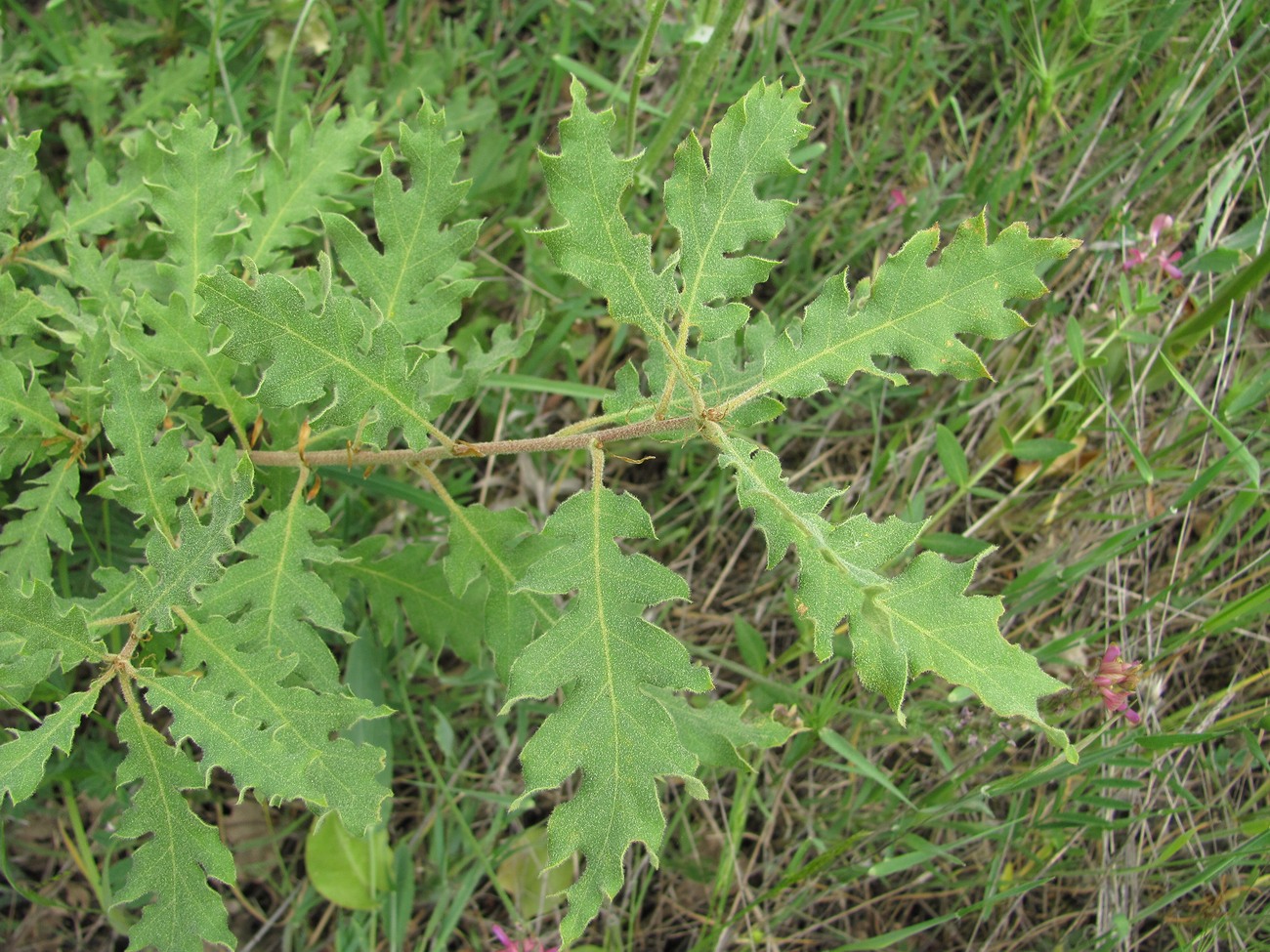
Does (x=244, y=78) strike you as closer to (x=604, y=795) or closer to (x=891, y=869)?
(x=604, y=795)

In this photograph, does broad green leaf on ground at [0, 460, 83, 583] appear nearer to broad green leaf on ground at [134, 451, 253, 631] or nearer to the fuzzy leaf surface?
the fuzzy leaf surface

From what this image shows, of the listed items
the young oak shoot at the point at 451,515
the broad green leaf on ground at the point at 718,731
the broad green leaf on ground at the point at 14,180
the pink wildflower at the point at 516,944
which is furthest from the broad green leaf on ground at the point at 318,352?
the pink wildflower at the point at 516,944

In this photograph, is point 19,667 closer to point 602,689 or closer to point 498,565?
point 498,565

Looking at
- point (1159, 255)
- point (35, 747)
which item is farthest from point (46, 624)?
point (1159, 255)

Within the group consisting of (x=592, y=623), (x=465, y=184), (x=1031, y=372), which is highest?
(x=465, y=184)

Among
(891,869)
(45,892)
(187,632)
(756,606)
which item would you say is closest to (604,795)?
(187,632)
